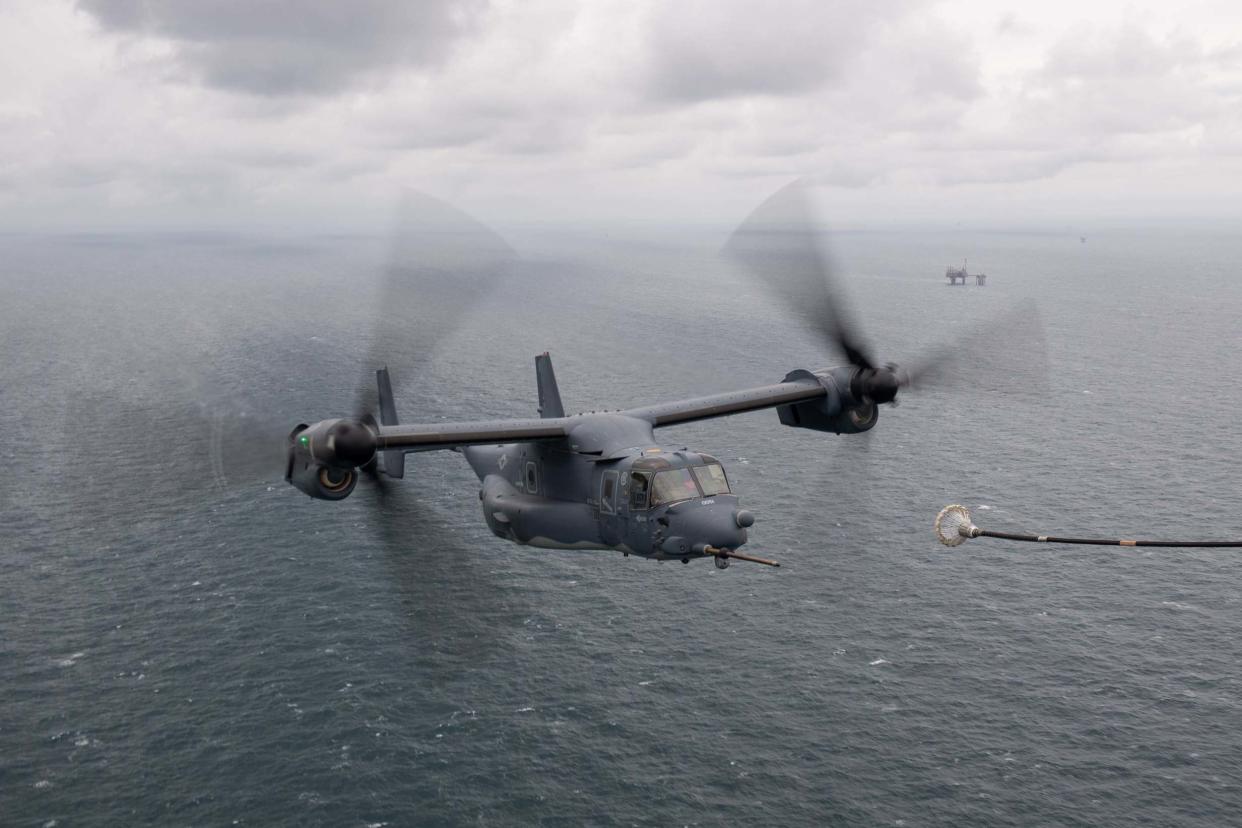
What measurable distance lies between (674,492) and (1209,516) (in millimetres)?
118235

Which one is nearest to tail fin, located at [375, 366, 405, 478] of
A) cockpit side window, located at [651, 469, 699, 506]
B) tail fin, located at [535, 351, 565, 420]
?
tail fin, located at [535, 351, 565, 420]

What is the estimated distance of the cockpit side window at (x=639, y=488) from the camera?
145ft

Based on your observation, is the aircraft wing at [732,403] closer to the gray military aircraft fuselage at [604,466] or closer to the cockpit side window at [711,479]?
the gray military aircraft fuselage at [604,466]

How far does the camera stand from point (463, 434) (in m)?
46.5

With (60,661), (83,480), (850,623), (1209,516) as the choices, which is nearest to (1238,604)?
(1209,516)

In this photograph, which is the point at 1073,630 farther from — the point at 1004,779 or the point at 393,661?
the point at 393,661

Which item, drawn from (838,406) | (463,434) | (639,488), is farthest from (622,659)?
(639,488)

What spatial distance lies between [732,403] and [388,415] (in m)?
25.9

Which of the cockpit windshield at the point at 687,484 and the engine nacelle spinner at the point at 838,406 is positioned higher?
the engine nacelle spinner at the point at 838,406

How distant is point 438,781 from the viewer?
87.4m

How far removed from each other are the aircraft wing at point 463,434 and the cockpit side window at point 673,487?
6714mm

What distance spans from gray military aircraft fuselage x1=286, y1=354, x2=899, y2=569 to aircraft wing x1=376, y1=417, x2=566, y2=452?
5 cm

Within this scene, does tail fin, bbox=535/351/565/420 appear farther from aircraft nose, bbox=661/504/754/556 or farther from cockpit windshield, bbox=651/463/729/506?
aircraft nose, bbox=661/504/754/556

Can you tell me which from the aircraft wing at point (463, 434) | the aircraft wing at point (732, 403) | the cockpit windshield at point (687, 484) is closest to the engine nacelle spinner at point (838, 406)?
the aircraft wing at point (732, 403)
